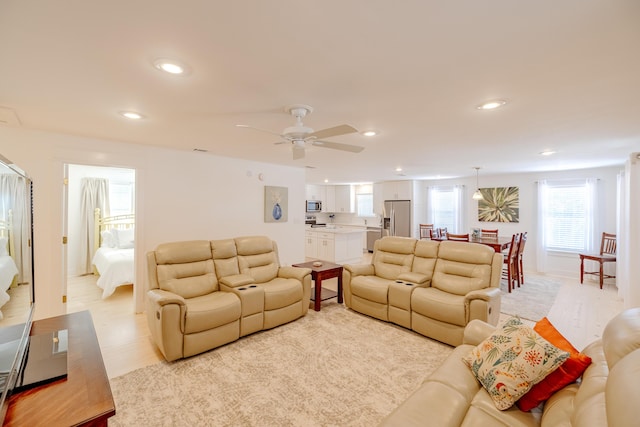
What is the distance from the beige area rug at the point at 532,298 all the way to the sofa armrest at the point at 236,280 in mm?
3489

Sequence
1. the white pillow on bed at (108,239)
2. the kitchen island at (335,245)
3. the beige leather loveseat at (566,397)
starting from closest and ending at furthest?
the beige leather loveseat at (566,397), the white pillow on bed at (108,239), the kitchen island at (335,245)

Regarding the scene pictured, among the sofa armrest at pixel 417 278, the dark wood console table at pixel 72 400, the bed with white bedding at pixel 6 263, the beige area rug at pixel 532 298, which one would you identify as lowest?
the beige area rug at pixel 532 298

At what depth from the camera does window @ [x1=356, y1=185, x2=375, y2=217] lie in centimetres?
919

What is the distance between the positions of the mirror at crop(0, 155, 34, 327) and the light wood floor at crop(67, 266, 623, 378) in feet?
4.42

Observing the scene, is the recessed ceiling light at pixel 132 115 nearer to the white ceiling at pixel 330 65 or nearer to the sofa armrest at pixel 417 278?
the white ceiling at pixel 330 65

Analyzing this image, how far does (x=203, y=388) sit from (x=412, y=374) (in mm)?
1749

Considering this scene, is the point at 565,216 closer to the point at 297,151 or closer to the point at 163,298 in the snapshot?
the point at 297,151

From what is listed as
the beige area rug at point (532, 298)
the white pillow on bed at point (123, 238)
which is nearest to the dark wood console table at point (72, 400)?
the beige area rug at point (532, 298)

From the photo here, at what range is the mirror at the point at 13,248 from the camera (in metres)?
1.22

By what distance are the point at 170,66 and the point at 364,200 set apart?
800cm

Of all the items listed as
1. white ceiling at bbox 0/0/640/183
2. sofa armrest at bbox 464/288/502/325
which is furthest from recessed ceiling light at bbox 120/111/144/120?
sofa armrest at bbox 464/288/502/325

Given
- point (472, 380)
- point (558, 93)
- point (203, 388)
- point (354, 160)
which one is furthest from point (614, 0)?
point (354, 160)

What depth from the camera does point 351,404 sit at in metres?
2.08

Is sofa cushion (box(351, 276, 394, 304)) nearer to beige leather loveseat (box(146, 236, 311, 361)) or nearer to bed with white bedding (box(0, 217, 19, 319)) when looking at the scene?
beige leather loveseat (box(146, 236, 311, 361))
